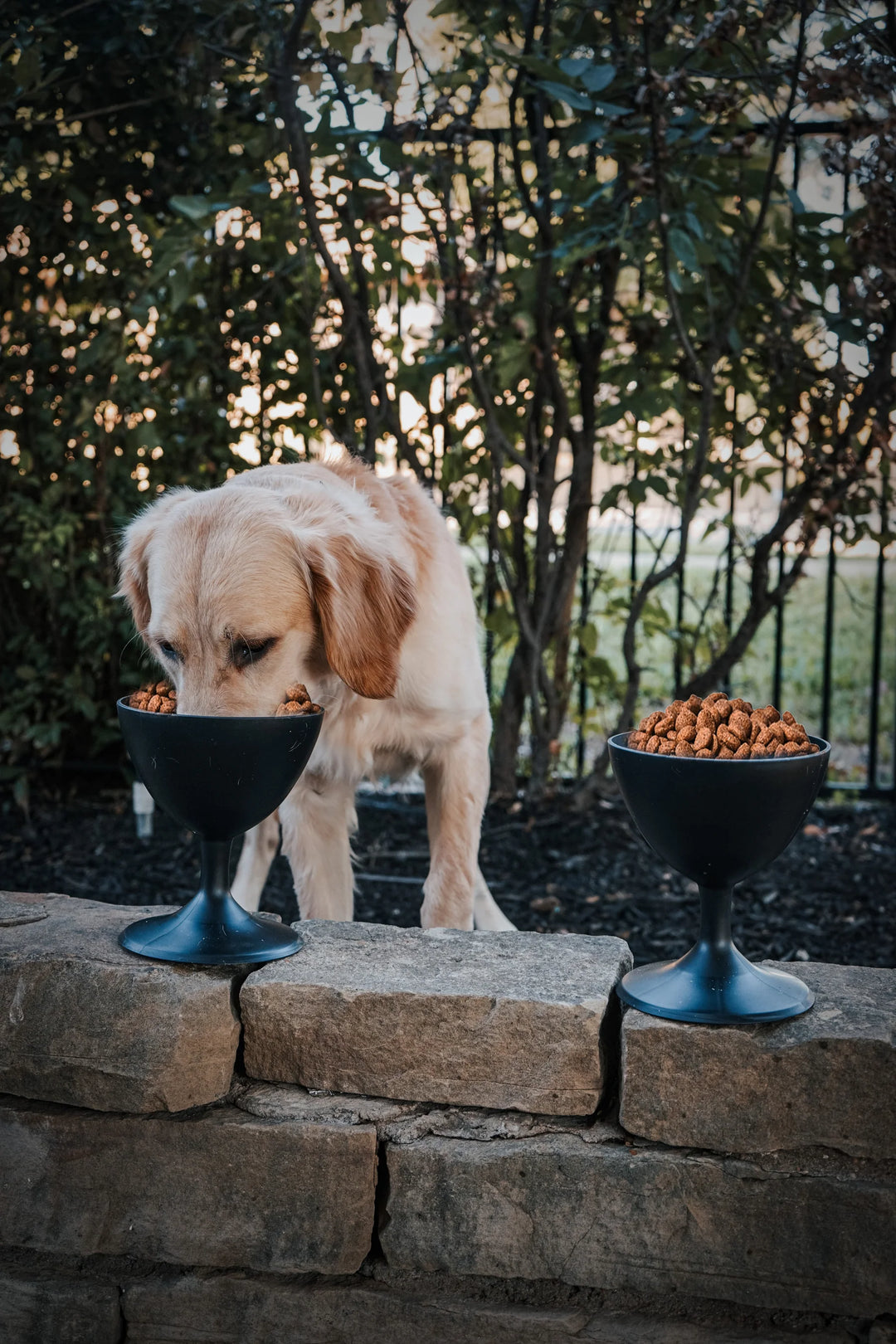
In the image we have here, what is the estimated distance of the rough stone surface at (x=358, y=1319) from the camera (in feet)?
4.98

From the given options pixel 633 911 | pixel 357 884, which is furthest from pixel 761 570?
pixel 357 884

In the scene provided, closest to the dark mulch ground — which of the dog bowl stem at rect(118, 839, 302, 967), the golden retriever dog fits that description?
the golden retriever dog

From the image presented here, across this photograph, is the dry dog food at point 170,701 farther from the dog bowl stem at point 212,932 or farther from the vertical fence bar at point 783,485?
the vertical fence bar at point 783,485

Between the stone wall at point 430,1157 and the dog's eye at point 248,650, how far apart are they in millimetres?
493

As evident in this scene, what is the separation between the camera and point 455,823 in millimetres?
2451

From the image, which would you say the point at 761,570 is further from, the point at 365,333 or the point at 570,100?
the point at 570,100

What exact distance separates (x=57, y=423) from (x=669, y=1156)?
3.89m

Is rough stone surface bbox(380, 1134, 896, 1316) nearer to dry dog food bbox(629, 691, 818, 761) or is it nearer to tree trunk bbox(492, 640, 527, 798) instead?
dry dog food bbox(629, 691, 818, 761)

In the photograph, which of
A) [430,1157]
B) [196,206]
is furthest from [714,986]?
[196,206]

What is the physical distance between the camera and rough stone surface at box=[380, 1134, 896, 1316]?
1.45 m

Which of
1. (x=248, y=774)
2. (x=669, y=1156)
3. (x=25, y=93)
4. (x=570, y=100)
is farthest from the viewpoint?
(x=25, y=93)

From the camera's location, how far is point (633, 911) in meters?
3.34

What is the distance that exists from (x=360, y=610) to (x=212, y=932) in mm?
605

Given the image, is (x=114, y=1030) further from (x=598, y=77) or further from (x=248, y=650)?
(x=598, y=77)
